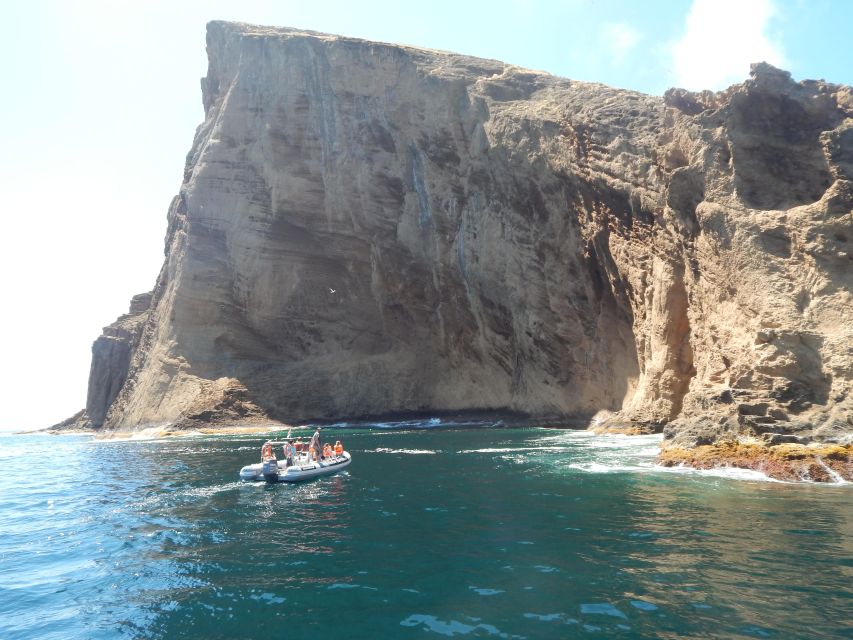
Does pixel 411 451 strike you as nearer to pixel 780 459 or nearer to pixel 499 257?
pixel 780 459

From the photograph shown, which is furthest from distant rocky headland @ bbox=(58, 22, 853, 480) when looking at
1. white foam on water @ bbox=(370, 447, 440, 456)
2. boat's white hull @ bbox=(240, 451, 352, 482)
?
boat's white hull @ bbox=(240, 451, 352, 482)

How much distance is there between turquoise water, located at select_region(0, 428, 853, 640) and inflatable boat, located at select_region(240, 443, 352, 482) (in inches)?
34.7

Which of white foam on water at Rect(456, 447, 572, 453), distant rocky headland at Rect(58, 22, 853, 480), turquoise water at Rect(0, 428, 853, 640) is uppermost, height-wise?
distant rocky headland at Rect(58, 22, 853, 480)

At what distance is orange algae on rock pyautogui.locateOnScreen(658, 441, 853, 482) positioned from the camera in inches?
840

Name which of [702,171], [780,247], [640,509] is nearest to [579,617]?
[640,509]

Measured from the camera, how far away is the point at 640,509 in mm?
17453

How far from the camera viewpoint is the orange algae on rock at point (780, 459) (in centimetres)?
2133

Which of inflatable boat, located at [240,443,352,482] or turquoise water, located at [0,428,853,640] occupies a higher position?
inflatable boat, located at [240,443,352,482]

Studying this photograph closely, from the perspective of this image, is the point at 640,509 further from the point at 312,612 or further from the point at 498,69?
the point at 498,69

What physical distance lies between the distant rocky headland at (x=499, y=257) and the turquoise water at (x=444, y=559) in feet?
25.0

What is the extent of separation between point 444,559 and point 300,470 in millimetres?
15591

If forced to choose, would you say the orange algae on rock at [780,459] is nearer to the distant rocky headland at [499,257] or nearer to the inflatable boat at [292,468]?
the distant rocky headland at [499,257]

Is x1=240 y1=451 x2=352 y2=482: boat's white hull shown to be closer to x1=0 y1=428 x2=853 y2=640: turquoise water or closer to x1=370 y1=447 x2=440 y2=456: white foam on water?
x1=0 y1=428 x2=853 y2=640: turquoise water

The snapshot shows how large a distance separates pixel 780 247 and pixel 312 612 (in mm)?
28398
